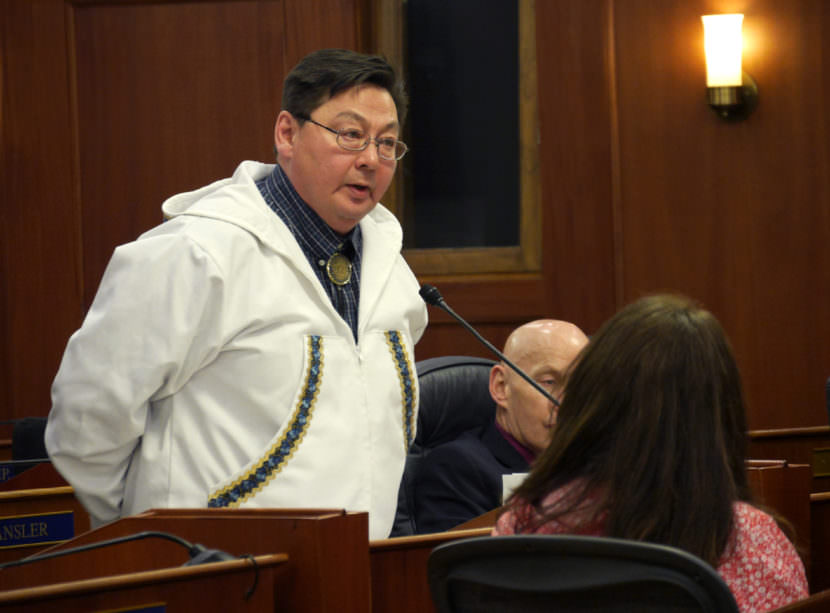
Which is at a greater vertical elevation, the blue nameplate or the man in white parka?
the man in white parka

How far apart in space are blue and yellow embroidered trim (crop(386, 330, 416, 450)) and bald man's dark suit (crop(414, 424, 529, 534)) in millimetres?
267

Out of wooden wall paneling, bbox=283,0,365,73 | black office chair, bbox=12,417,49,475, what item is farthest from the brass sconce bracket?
black office chair, bbox=12,417,49,475

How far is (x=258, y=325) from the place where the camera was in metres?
2.06

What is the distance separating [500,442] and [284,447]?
27.8 inches

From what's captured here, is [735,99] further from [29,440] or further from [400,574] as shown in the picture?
[400,574]

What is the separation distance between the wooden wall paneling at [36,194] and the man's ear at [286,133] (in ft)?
7.06

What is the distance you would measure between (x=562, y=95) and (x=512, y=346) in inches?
66.6

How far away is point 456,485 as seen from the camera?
251cm

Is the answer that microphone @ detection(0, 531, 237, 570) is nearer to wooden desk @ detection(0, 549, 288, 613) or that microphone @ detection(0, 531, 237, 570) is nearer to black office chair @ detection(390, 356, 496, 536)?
wooden desk @ detection(0, 549, 288, 613)

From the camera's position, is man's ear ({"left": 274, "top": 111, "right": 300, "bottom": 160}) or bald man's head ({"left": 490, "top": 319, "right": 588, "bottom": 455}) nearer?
man's ear ({"left": 274, "top": 111, "right": 300, "bottom": 160})

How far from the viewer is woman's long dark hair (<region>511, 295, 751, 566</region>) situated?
1295 millimetres

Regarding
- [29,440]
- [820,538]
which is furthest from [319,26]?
[820,538]

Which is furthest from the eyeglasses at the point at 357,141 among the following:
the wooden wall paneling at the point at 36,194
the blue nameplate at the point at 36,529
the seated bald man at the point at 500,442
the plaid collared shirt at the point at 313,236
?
the wooden wall paneling at the point at 36,194

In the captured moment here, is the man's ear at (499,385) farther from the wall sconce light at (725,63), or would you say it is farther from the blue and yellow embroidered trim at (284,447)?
the wall sconce light at (725,63)
